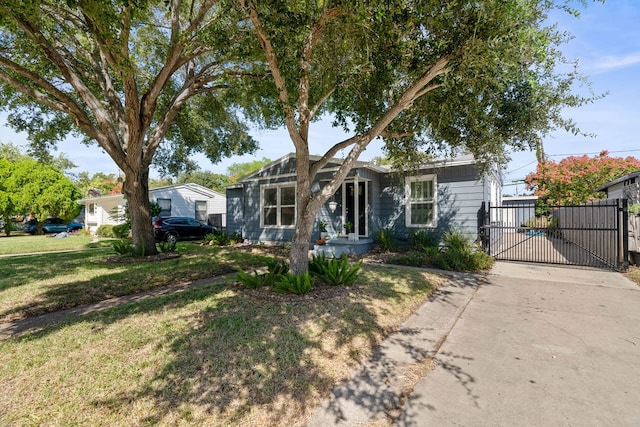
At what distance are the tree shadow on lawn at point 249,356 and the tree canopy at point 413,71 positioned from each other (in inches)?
55.9

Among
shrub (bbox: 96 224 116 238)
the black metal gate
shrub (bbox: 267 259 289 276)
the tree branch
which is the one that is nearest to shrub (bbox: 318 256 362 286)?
shrub (bbox: 267 259 289 276)

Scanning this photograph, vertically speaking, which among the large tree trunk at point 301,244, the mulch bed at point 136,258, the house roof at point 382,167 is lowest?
the mulch bed at point 136,258

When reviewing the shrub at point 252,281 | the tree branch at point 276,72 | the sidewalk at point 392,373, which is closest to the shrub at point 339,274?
the shrub at point 252,281

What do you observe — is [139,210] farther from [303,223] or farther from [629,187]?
[629,187]

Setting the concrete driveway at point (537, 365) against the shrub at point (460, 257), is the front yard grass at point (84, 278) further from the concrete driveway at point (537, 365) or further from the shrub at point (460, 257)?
the concrete driveway at point (537, 365)

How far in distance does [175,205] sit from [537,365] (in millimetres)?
23264

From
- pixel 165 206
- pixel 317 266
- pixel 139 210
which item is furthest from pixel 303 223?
pixel 165 206

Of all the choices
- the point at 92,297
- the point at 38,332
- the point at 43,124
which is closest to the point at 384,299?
the point at 38,332

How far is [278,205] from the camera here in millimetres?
13180

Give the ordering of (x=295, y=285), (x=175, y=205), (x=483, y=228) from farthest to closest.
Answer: (x=175, y=205) → (x=483, y=228) → (x=295, y=285)

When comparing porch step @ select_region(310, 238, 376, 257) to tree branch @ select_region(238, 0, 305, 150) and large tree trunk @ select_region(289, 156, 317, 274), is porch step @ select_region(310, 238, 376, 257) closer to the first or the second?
large tree trunk @ select_region(289, 156, 317, 274)

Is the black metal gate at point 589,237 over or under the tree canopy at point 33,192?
under

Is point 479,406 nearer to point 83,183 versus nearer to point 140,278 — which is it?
point 140,278

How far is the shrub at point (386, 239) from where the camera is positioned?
10.5m
